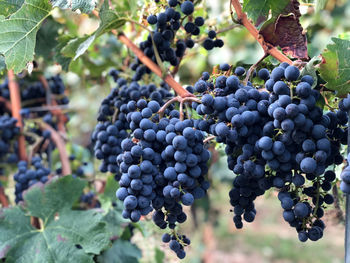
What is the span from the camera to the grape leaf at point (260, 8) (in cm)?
97

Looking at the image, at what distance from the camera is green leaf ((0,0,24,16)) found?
1.12 metres

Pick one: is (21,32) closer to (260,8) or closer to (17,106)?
(260,8)

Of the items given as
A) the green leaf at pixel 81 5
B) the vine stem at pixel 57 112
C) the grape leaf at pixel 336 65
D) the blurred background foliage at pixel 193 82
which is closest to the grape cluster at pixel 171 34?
the blurred background foliage at pixel 193 82

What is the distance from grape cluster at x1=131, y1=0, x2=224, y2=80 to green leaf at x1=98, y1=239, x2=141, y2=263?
654 millimetres

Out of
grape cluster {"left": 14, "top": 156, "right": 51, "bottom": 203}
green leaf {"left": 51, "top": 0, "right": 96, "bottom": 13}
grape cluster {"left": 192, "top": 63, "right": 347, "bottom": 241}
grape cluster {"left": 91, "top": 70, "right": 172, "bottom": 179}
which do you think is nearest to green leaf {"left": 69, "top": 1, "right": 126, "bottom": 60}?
green leaf {"left": 51, "top": 0, "right": 96, "bottom": 13}

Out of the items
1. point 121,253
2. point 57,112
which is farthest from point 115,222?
point 57,112

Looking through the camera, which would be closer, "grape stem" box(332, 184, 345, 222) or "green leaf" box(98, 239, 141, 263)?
"grape stem" box(332, 184, 345, 222)

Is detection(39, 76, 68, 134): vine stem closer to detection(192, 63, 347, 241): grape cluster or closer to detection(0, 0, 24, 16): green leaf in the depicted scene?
detection(0, 0, 24, 16): green leaf

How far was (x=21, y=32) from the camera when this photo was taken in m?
1.08

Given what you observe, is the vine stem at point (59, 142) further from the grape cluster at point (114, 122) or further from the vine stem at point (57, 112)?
the grape cluster at point (114, 122)

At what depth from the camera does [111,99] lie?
4.29ft

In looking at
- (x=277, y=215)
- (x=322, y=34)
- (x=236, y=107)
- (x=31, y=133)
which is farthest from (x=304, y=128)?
(x=277, y=215)

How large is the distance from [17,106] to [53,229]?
69cm

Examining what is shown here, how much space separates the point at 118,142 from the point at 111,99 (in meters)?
0.16
